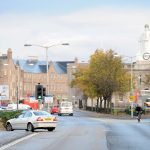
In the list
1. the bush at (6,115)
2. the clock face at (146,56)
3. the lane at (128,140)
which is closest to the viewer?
the lane at (128,140)

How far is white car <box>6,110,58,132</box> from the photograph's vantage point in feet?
145

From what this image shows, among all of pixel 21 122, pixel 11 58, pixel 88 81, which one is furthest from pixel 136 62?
pixel 21 122

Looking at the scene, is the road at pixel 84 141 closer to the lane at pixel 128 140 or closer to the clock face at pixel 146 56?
the lane at pixel 128 140

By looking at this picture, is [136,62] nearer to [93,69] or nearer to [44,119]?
[93,69]

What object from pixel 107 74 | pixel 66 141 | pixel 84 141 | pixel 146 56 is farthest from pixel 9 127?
pixel 146 56

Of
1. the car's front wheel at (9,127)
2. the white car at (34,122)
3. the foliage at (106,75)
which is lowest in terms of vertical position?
the car's front wheel at (9,127)

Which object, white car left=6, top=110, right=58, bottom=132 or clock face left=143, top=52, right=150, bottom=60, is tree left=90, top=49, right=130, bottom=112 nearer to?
white car left=6, top=110, right=58, bottom=132

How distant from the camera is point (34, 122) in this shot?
44.3m

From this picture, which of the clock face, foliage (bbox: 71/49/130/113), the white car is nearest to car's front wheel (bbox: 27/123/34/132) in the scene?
the white car

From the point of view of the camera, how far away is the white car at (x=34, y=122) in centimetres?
4433

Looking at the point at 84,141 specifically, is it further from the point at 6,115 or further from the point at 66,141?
the point at 6,115

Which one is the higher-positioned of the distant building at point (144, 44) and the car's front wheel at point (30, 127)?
the distant building at point (144, 44)

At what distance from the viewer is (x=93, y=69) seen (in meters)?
105

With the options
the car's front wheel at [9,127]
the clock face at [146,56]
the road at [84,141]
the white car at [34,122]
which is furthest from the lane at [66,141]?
the clock face at [146,56]
